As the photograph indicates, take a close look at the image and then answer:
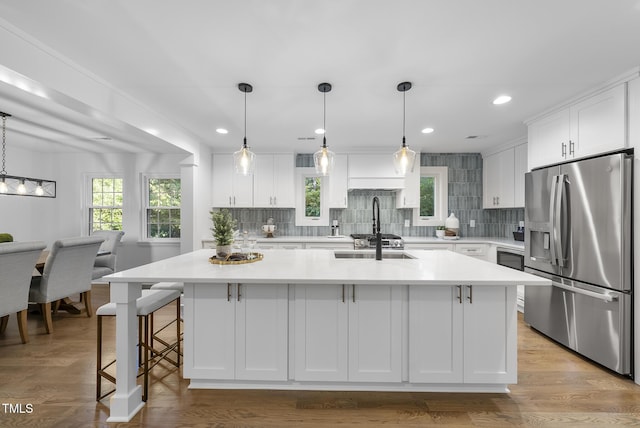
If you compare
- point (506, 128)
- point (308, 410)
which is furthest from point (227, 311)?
point (506, 128)

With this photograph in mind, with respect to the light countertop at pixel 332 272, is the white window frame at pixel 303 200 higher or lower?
higher

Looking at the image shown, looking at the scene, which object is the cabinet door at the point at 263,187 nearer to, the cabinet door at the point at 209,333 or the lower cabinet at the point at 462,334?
the cabinet door at the point at 209,333

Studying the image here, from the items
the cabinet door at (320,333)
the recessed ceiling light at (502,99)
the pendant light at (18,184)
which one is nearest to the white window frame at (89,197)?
the pendant light at (18,184)

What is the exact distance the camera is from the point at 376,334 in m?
1.96

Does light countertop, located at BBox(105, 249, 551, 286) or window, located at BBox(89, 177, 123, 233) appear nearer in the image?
light countertop, located at BBox(105, 249, 551, 286)

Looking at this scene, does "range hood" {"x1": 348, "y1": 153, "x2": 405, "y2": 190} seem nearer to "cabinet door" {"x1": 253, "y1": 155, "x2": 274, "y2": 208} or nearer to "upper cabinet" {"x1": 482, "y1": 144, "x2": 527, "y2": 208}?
"cabinet door" {"x1": 253, "y1": 155, "x2": 274, "y2": 208}

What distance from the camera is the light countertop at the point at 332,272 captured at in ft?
5.74

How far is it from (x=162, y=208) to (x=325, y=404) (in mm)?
4522

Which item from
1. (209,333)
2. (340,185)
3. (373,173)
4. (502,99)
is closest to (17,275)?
(209,333)

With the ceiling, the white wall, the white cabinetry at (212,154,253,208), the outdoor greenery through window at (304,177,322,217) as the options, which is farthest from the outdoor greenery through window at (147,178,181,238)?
the outdoor greenery through window at (304,177,322,217)

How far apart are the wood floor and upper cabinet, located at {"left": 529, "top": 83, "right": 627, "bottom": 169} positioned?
185 centimetres

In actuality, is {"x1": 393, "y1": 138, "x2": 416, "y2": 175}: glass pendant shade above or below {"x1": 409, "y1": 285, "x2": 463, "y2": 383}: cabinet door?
above

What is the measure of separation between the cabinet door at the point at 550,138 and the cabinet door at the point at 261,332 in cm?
292

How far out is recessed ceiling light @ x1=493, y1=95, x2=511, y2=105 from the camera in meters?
2.73
